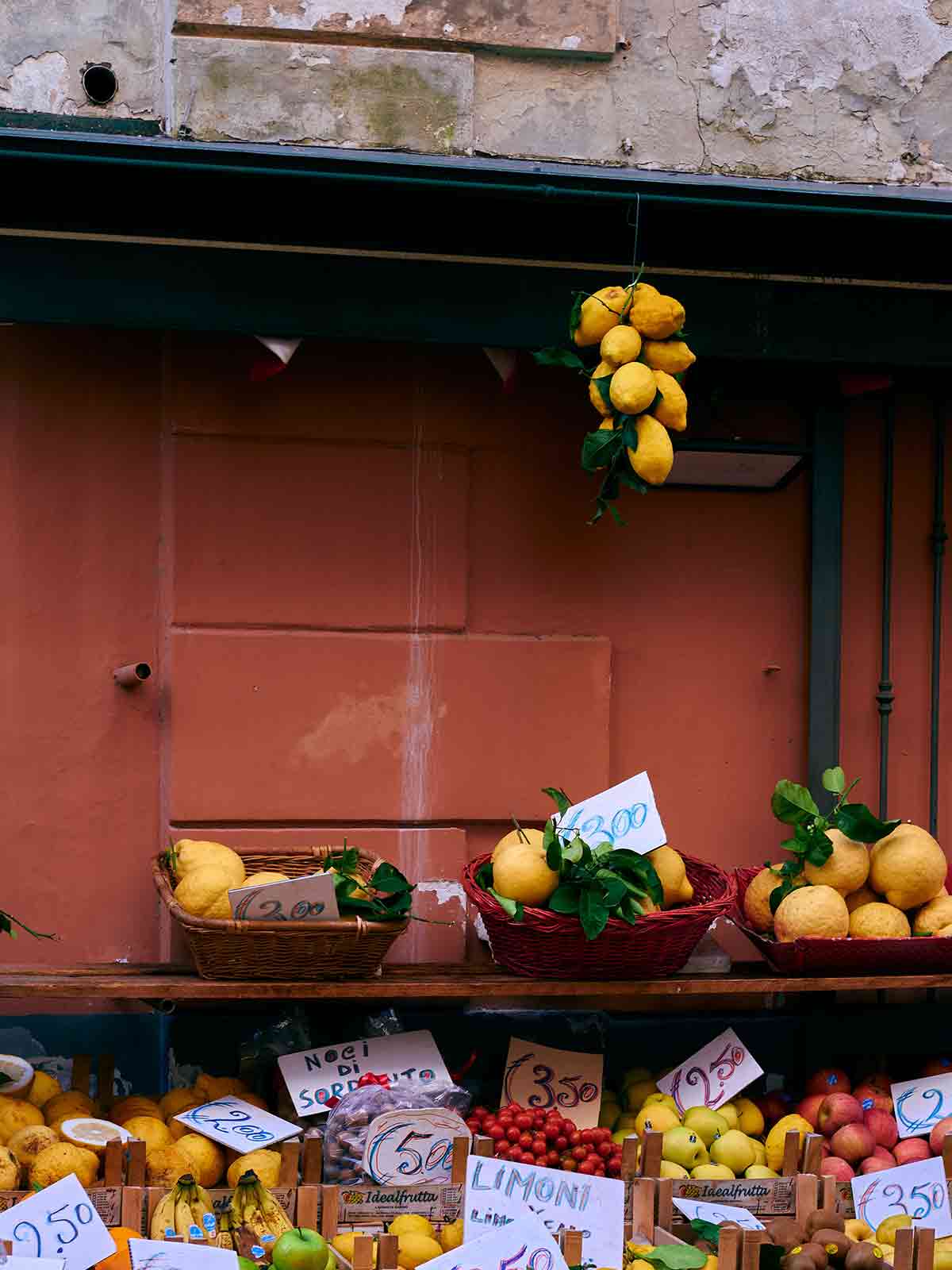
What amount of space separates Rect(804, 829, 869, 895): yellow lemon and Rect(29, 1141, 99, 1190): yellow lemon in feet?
6.69

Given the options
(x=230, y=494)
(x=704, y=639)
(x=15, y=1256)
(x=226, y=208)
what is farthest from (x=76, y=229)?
(x=15, y=1256)

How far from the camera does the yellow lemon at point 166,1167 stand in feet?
11.3

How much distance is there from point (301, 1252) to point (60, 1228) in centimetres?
56

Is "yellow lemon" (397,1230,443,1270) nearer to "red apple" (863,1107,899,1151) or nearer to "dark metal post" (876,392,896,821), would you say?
"red apple" (863,1107,899,1151)

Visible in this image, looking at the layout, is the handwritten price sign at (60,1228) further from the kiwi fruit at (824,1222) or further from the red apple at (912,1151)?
the red apple at (912,1151)

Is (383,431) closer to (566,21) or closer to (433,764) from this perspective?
(433,764)

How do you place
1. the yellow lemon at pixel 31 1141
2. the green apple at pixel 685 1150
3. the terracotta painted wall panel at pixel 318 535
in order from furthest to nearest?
the terracotta painted wall panel at pixel 318 535 → the green apple at pixel 685 1150 → the yellow lemon at pixel 31 1141

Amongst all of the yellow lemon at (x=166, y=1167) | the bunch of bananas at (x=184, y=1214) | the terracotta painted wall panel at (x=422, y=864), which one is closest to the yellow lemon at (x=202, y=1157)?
the yellow lemon at (x=166, y=1167)

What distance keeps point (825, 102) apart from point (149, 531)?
2.65 metres

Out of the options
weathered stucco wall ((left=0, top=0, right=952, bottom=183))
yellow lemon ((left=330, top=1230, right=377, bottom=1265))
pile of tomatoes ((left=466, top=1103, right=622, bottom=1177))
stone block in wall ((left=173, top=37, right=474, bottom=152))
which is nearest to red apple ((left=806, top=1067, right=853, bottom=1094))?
pile of tomatoes ((left=466, top=1103, right=622, bottom=1177))

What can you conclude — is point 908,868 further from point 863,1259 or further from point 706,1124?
point 863,1259

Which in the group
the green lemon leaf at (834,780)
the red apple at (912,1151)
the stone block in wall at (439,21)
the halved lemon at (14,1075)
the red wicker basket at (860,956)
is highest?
the stone block in wall at (439,21)

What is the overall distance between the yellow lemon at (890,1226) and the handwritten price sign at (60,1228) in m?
1.85

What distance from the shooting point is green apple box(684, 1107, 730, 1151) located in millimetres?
3805
